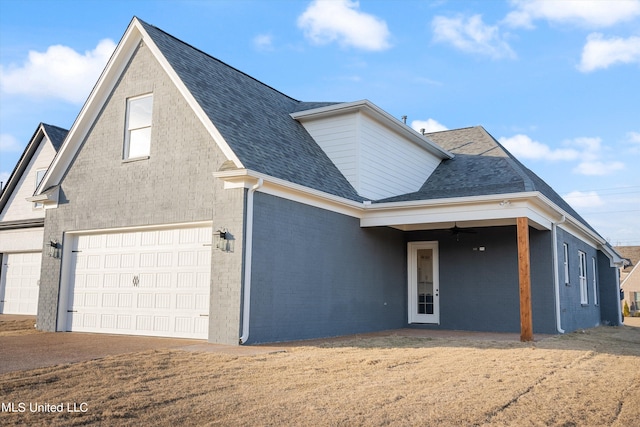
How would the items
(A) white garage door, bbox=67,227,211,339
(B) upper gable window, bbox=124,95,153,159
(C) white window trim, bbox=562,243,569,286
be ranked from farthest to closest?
(C) white window trim, bbox=562,243,569,286
(B) upper gable window, bbox=124,95,153,159
(A) white garage door, bbox=67,227,211,339

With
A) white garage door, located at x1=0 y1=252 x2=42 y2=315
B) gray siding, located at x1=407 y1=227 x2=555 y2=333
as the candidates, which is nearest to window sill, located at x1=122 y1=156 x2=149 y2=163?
white garage door, located at x1=0 y1=252 x2=42 y2=315

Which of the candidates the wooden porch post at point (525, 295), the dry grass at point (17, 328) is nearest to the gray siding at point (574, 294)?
the wooden porch post at point (525, 295)

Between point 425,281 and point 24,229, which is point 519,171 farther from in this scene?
point 24,229

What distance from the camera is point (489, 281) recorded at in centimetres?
1411

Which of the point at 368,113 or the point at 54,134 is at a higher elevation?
the point at 54,134

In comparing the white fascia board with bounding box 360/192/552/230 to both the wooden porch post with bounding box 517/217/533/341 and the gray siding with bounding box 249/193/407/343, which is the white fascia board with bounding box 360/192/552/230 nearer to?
the gray siding with bounding box 249/193/407/343

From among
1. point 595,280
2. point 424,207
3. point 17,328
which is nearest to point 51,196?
point 17,328

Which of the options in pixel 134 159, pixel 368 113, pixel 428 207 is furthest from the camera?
pixel 368 113

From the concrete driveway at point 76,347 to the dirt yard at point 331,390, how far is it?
1.63 feet

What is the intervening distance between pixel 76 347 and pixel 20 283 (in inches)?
383

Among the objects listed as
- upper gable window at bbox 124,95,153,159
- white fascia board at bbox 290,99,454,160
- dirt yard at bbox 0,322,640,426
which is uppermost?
white fascia board at bbox 290,99,454,160

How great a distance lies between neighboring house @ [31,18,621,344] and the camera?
10.4 m

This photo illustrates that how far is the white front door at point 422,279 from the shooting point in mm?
14969

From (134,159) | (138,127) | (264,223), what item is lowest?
(264,223)
